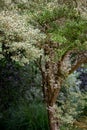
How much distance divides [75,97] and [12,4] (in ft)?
11.9

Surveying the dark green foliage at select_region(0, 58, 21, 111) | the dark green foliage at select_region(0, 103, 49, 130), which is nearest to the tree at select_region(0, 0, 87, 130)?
the dark green foliage at select_region(0, 103, 49, 130)

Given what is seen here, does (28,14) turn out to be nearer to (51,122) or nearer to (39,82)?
(51,122)

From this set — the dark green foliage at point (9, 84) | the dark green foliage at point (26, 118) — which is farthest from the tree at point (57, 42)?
the dark green foliage at point (9, 84)

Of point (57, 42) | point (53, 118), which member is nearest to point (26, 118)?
point (53, 118)

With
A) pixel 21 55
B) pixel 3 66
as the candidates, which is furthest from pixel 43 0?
pixel 3 66

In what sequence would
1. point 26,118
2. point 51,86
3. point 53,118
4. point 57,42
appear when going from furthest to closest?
1. point 26,118
2. point 53,118
3. point 51,86
4. point 57,42

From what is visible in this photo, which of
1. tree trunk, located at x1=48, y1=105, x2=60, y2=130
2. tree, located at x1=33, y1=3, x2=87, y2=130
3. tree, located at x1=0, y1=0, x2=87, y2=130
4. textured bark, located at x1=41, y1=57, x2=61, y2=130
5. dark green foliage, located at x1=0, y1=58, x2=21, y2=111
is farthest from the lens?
dark green foliage, located at x1=0, y1=58, x2=21, y2=111

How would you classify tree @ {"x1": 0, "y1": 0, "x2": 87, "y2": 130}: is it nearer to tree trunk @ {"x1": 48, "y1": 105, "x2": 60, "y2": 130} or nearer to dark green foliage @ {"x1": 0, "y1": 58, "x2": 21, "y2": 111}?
tree trunk @ {"x1": 48, "y1": 105, "x2": 60, "y2": 130}

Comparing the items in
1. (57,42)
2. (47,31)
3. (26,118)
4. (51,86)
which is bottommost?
(26,118)

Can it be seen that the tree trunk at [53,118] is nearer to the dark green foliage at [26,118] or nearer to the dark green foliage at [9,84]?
the dark green foliage at [26,118]

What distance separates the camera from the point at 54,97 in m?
5.49

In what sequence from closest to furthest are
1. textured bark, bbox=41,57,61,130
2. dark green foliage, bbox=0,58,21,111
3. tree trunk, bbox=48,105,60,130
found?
1. textured bark, bbox=41,57,61,130
2. tree trunk, bbox=48,105,60,130
3. dark green foliage, bbox=0,58,21,111

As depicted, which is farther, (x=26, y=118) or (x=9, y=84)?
(x=9, y=84)

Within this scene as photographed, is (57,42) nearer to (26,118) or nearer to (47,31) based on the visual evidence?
(47,31)
